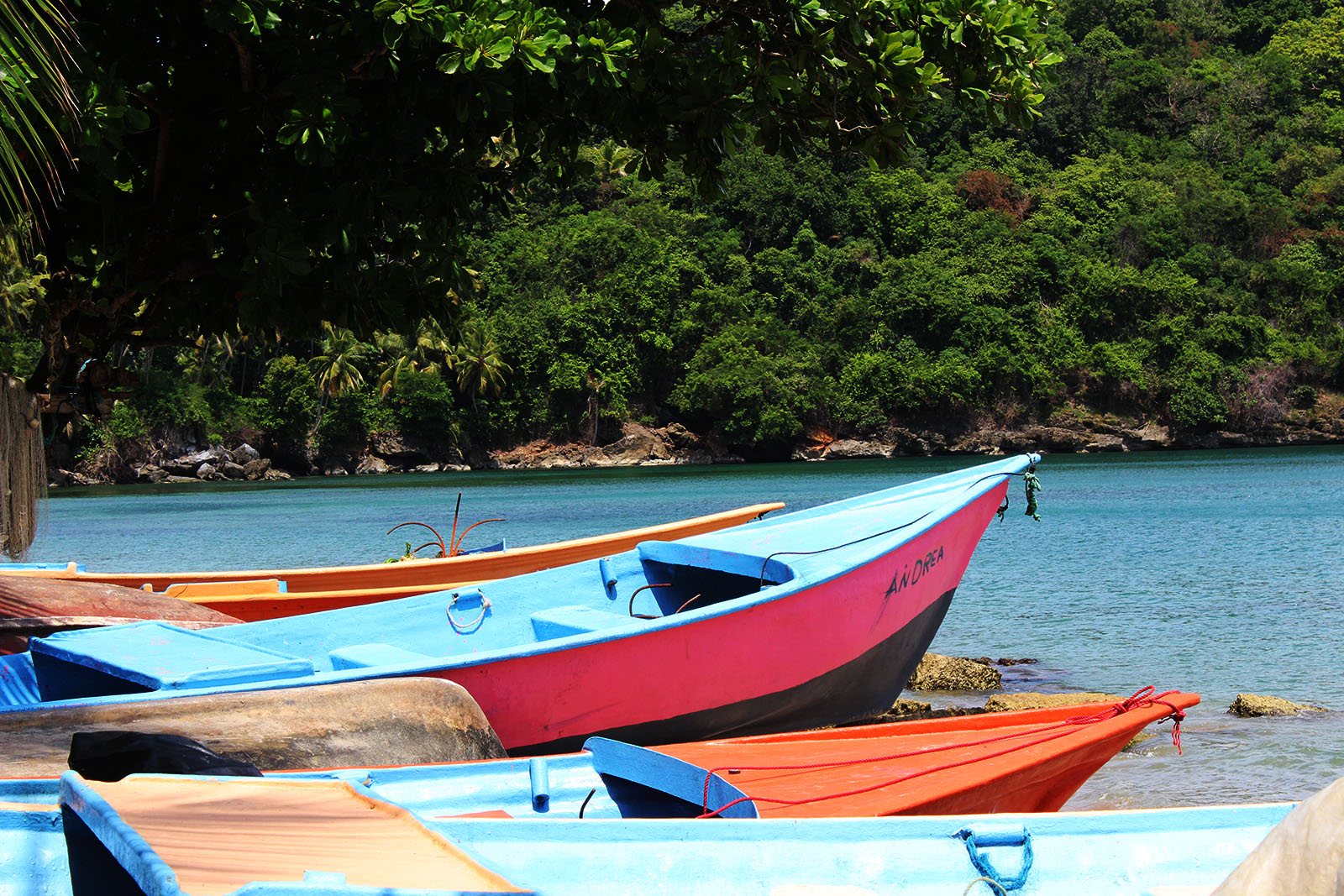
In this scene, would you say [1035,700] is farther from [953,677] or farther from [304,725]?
[304,725]

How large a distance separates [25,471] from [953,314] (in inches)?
1844

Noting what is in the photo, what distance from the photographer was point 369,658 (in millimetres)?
5359

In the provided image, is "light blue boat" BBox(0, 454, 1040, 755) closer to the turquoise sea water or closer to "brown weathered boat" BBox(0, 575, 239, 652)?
"brown weathered boat" BBox(0, 575, 239, 652)

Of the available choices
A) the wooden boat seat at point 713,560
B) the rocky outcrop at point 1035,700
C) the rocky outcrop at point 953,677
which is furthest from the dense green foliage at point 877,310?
the wooden boat seat at point 713,560

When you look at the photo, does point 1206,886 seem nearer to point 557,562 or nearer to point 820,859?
point 820,859

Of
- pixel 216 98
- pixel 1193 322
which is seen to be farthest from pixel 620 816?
pixel 1193 322

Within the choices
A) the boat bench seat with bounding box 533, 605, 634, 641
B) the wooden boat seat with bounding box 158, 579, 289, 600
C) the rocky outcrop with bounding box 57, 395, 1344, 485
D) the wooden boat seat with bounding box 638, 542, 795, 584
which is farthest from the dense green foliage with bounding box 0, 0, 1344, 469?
the boat bench seat with bounding box 533, 605, 634, 641

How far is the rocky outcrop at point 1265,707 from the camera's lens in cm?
812

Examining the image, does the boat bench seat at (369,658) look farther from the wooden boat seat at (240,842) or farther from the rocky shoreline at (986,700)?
the rocky shoreline at (986,700)

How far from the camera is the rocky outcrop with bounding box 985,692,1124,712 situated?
8.05 metres

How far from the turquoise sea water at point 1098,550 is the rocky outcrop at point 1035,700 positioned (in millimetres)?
415

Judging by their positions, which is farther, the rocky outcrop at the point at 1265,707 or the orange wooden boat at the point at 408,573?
the orange wooden boat at the point at 408,573

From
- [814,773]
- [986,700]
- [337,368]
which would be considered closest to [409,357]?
[337,368]

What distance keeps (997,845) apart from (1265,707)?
6679mm
